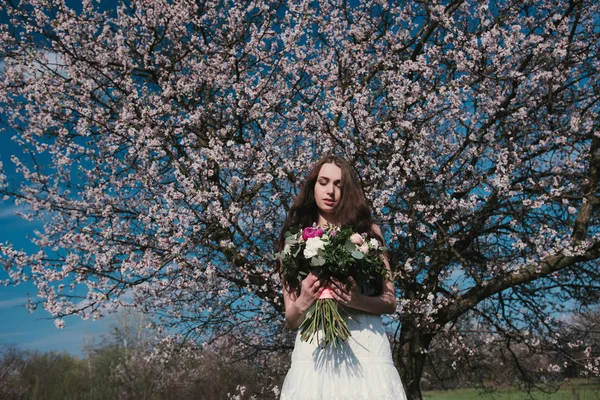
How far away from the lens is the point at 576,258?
19.3 ft

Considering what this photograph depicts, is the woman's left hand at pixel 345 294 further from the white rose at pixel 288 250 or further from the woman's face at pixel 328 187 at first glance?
the woman's face at pixel 328 187

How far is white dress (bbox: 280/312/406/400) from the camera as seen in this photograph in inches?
92.7

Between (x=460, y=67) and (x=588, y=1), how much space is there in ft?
6.68

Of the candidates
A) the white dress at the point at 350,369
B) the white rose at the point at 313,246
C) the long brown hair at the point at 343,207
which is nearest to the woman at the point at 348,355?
the white dress at the point at 350,369

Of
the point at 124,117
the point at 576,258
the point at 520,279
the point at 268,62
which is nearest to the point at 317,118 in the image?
the point at 268,62

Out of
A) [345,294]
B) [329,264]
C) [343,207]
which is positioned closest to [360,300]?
[345,294]

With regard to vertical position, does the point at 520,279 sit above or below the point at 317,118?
below

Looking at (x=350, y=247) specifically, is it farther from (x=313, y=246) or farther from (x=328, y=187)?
(x=328, y=187)

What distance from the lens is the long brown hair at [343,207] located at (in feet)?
9.58

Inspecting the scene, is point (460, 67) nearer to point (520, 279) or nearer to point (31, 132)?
point (520, 279)

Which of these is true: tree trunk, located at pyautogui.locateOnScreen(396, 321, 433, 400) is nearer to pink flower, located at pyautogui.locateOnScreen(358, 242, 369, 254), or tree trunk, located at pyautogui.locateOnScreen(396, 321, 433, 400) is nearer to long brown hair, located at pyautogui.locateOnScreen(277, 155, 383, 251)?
long brown hair, located at pyautogui.locateOnScreen(277, 155, 383, 251)

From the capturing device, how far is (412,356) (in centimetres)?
648

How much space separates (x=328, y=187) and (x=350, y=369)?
1033mm

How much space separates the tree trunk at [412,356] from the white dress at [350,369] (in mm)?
3994
